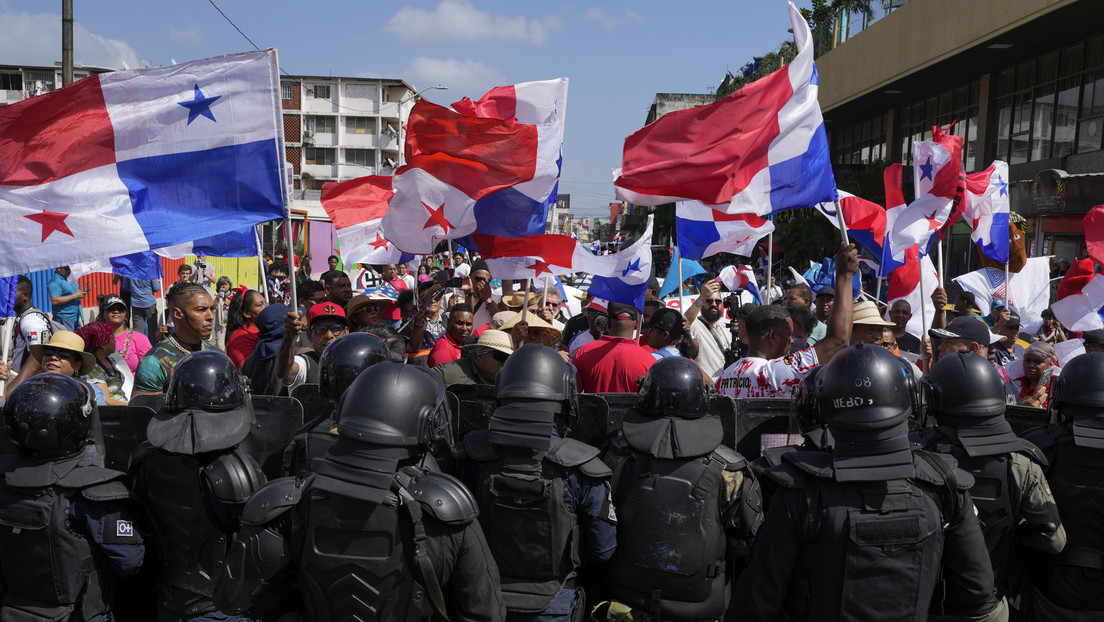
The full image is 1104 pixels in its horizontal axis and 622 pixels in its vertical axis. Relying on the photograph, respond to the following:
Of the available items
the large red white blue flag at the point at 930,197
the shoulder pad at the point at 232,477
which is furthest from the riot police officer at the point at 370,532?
the large red white blue flag at the point at 930,197

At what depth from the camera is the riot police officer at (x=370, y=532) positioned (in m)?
2.78

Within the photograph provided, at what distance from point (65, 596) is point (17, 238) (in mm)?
3280

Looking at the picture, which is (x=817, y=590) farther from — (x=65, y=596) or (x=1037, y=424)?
(x=65, y=596)

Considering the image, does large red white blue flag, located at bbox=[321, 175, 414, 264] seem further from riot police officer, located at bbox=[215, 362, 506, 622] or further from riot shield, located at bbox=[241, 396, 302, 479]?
riot police officer, located at bbox=[215, 362, 506, 622]

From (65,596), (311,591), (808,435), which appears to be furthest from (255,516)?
(808,435)

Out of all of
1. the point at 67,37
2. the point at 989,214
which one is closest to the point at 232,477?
the point at 989,214

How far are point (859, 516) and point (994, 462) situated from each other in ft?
3.39

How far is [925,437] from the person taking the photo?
12.9 ft

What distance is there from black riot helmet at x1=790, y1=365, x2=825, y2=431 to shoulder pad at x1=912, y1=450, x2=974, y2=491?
361 mm

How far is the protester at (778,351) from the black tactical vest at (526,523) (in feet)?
6.18

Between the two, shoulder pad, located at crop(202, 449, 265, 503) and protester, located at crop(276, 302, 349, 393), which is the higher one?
protester, located at crop(276, 302, 349, 393)

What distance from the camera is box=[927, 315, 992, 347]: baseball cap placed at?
6180 millimetres

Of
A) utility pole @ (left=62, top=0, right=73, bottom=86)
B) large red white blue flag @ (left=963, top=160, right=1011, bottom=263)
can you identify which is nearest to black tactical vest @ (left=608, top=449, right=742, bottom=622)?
large red white blue flag @ (left=963, top=160, right=1011, bottom=263)

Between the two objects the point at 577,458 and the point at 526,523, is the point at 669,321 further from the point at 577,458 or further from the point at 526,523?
the point at 526,523
